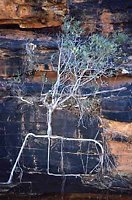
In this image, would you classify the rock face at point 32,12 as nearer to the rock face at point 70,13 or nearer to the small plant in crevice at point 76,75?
the rock face at point 70,13

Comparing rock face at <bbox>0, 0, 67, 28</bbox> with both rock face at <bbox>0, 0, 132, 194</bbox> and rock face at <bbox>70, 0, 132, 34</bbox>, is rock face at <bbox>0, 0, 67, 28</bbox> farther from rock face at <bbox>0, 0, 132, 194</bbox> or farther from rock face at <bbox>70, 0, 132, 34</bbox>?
rock face at <bbox>0, 0, 132, 194</bbox>

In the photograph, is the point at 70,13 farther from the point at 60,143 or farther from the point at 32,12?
the point at 60,143

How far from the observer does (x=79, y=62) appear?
5.90 meters

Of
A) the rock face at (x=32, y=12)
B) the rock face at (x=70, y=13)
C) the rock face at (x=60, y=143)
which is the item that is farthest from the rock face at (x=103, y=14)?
the rock face at (x=60, y=143)

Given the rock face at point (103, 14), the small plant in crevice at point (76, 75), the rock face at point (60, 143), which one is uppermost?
the rock face at point (103, 14)

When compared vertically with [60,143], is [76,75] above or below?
above

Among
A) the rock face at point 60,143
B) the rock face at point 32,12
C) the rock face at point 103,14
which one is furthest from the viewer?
the rock face at point 103,14

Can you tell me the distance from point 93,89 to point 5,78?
4.54 feet

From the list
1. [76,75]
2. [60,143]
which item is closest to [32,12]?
[76,75]

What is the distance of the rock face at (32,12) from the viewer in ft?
22.0

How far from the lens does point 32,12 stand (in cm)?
677

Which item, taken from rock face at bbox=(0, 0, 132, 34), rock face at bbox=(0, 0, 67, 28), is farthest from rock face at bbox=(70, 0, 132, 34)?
rock face at bbox=(0, 0, 67, 28)

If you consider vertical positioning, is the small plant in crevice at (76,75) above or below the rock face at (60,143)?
above

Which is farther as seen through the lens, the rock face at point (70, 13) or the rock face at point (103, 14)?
the rock face at point (103, 14)
